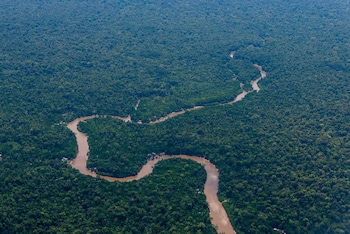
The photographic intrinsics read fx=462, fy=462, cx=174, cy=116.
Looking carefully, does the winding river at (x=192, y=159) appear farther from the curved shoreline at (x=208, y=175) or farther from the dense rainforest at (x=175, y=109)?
the dense rainforest at (x=175, y=109)

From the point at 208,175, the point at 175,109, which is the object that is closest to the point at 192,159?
the point at 208,175

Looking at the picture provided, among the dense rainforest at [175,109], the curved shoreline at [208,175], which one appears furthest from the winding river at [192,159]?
the dense rainforest at [175,109]

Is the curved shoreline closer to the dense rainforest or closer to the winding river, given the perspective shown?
the winding river

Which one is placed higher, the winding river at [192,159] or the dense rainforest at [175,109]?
the dense rainforest at [175,109]

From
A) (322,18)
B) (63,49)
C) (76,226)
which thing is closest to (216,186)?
(76,226)

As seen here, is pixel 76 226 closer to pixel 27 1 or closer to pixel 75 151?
pixel 75 151

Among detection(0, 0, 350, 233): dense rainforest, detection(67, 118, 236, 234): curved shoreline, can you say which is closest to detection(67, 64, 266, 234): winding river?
detection(67, 118, 236, 234): curved shoreline

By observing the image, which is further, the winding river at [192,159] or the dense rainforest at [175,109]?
the winding river at [192,159]

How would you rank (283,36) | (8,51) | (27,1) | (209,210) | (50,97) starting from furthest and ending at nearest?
(27,1) → (283,36) → (8,51) → (50,97) → (209,210)

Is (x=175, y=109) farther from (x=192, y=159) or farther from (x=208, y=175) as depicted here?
(x=208, y=175)
